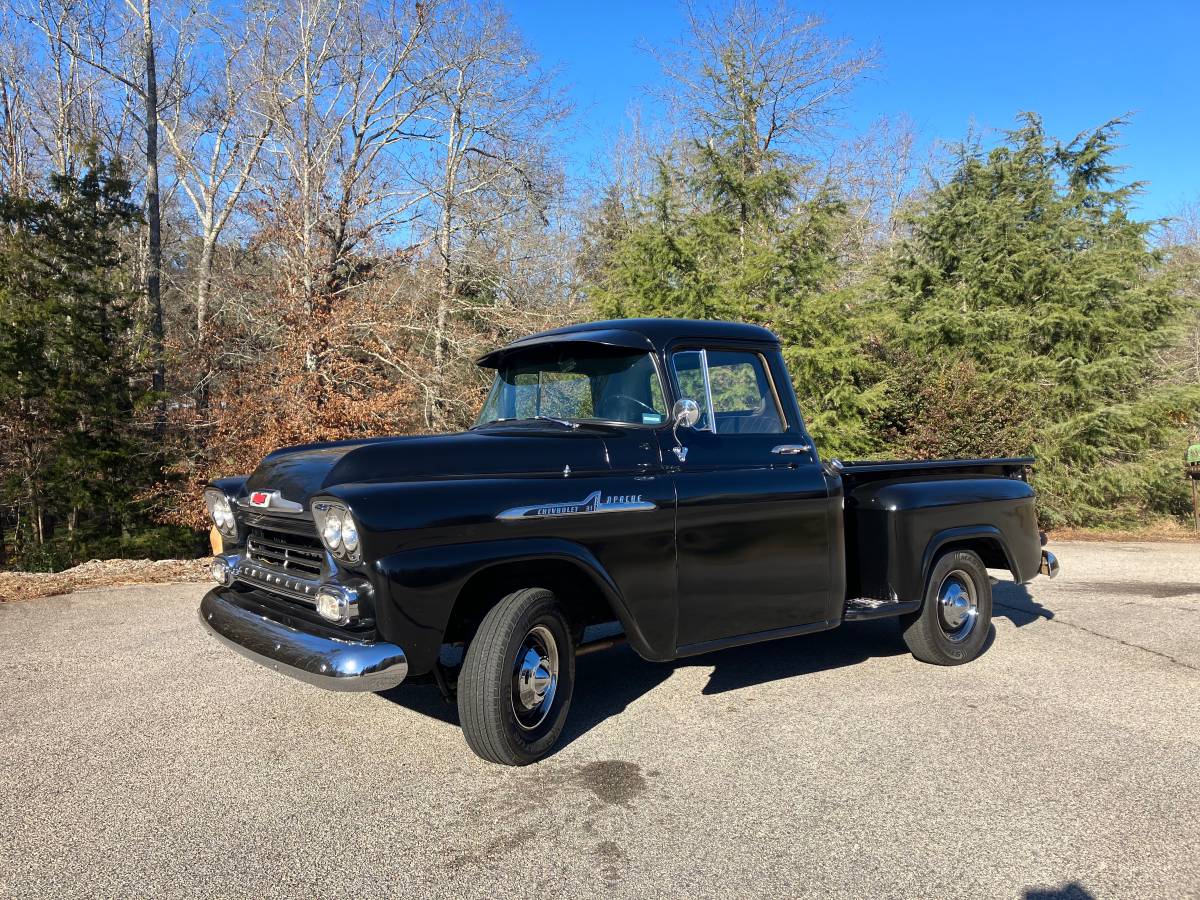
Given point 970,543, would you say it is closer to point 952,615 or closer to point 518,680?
point 952,615

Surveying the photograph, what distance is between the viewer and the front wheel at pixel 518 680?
351cm

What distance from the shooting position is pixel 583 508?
12.4 ft

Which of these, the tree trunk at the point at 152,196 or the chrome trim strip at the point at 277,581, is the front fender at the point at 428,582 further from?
the tree trunk at the point at 152,196

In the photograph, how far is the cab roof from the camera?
440 cm

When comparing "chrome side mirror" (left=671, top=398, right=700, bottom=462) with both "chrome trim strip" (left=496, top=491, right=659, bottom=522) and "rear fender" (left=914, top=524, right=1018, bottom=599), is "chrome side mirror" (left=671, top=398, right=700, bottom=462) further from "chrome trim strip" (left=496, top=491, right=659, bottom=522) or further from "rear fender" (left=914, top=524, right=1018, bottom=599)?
"rear fender" (left=914, top=524, right=1018, bottom=599)

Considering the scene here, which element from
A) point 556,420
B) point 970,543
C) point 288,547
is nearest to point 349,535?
point 288,547

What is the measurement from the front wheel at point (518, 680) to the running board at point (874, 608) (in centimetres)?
186

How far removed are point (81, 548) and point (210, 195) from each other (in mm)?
12453

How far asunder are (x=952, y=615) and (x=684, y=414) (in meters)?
2.71

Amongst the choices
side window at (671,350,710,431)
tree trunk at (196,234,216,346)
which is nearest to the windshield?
side window at (671,350,710,431)

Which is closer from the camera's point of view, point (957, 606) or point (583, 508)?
point (583, 508)

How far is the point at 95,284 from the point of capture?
45.9 feet

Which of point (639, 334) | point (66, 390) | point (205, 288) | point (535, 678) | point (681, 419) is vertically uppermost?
point (205, 288)

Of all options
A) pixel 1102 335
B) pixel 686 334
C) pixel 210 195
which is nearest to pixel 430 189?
pixel 210 195
